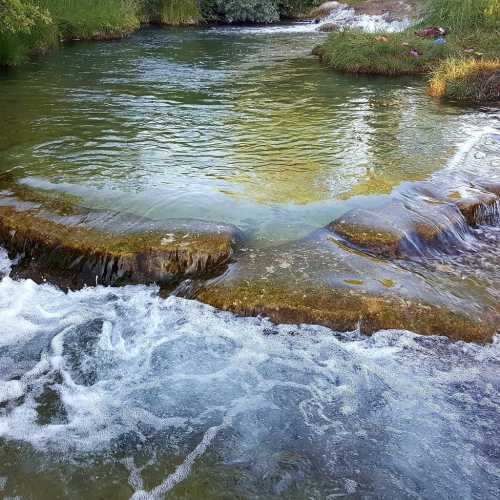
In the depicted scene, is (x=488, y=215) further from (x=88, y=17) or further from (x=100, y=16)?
(x=100, y=16)

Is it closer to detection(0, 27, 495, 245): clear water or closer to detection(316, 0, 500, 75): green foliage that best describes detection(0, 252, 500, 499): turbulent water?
detection(0, 27, 495, 245): clear water

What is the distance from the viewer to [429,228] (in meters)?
6.47

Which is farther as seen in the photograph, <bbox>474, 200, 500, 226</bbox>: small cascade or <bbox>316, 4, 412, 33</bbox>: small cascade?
<bbox>316, 4, 412, 33</bbox>: small cascade

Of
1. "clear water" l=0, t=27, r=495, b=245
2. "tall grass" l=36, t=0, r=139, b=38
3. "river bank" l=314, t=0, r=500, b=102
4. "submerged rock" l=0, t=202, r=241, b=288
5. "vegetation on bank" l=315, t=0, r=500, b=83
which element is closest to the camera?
"submerged rock" l=0, t=202, r=241, b=288

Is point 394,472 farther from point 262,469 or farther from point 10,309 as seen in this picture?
point 10,309

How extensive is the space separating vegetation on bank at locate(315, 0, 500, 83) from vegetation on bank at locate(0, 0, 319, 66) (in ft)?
29.4

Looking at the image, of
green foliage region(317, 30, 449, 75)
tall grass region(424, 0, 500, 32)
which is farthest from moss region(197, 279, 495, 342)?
tall grass region(424, 0, 500, 32)

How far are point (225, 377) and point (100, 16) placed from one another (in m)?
21.9

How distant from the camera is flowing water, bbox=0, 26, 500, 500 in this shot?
356 centimetres

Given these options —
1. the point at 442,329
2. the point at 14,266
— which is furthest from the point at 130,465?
the point at 14,266

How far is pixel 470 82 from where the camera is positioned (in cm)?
1332

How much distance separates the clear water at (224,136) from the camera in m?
7.28

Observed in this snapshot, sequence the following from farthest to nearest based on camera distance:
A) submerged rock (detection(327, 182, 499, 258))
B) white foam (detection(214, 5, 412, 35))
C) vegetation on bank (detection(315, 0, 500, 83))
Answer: white foam (detection(214, 5, 412, 35)) → vegetation on bank (detection(315, 0, 500, 83)) → submerged rock (detection(327, 182, 499, 258))

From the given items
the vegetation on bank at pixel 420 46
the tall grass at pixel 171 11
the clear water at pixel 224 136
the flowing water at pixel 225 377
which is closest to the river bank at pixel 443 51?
the vegetation on bank at pixel 420 46
